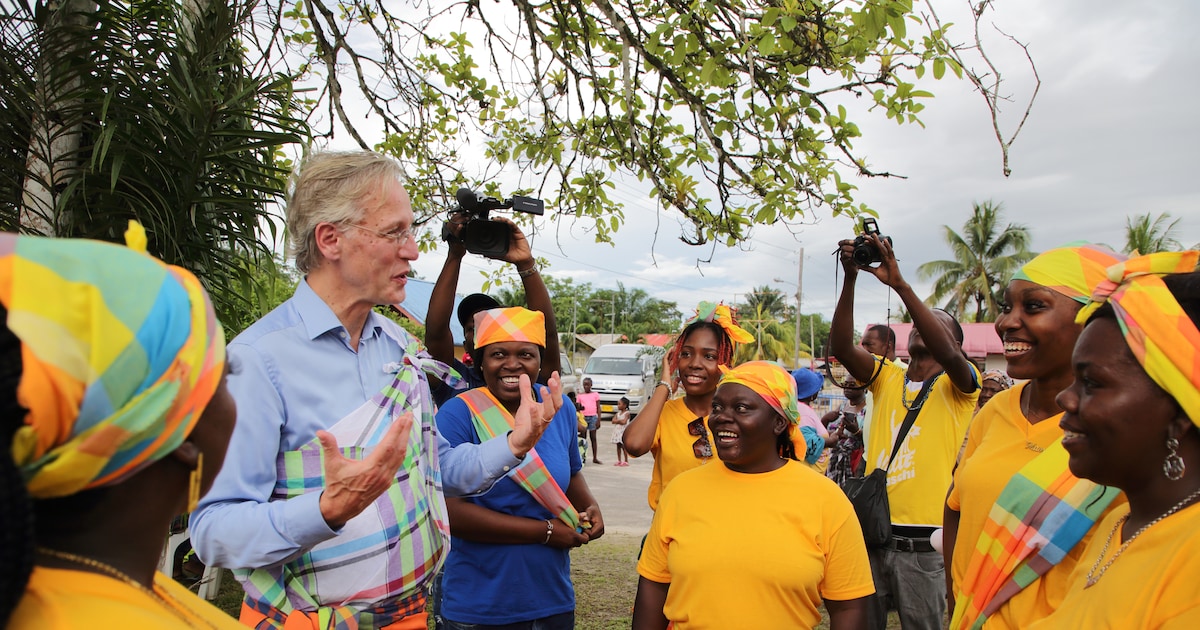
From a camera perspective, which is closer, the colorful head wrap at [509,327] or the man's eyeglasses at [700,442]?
the colorful head wrap at [509,327]

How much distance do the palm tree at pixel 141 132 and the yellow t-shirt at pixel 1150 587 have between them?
12.1 ft

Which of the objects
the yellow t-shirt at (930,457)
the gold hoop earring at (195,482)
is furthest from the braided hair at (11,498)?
the yellow t-shirt at (930,457)

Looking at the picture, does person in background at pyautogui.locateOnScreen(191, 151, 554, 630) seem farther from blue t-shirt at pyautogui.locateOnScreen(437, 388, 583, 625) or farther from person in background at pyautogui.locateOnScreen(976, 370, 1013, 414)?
person in background at pyautogui.locateOnScreen(976, 370, 1013, 414)

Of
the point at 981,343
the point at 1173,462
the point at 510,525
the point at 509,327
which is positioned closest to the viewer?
the point at 1173,462

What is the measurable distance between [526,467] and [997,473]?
1.63m

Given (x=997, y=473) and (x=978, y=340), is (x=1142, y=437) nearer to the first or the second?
(x=997, y=473)

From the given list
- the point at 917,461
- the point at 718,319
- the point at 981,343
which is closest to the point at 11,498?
the point at 718,319

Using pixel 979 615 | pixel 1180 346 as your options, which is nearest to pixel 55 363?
pixel 1180 346

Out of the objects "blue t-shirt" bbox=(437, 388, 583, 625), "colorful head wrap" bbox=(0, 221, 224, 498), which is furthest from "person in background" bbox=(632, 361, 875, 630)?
"colorful head wrap" bbox=(0, 221, 224, 498)

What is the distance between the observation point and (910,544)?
12.4 feet

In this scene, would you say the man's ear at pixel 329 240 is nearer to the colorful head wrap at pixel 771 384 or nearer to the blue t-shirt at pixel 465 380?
the colorful head wrap at pixel 771 384

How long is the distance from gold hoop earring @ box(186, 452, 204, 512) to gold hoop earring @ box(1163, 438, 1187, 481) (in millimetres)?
1781

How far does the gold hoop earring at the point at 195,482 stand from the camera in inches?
45.7

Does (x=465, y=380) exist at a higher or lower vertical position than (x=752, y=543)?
higher
